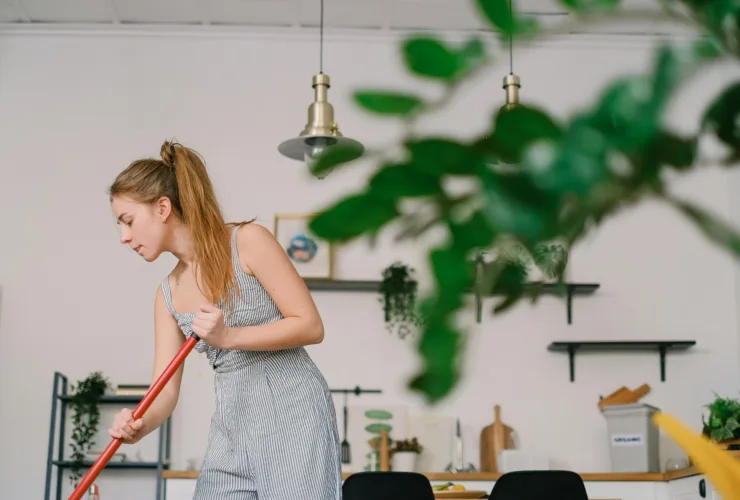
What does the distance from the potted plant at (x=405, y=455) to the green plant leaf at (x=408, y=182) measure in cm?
432

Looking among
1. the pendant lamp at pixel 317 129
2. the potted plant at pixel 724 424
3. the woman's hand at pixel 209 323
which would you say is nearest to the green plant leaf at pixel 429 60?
the woman's hand at pixel 209 323

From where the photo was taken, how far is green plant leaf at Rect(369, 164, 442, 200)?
0.23 metres

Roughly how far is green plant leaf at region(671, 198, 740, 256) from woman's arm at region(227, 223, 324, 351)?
1.59 meters

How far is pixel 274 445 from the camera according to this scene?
6.08 ft

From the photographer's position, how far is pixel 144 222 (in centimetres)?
198

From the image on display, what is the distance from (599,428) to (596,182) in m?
4.75

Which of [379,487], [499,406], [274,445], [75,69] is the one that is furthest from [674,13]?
[75,69]

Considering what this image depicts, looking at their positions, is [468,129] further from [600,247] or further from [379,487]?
[379,487]

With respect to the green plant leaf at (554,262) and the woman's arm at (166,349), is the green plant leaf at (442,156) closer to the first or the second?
the green plant leaf at (554,262)

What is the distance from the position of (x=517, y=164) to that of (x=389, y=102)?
0.04 m

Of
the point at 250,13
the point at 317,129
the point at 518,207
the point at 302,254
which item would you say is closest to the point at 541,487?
the point at 317,129

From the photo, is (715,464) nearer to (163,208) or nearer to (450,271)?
(450,271)

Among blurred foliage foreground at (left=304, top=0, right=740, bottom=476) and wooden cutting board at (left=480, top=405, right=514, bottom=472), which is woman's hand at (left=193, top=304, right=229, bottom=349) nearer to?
blurred foliage foreground at (left=304, top=0, right=740, bottom=476)

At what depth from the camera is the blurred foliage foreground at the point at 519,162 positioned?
0.21 metres
